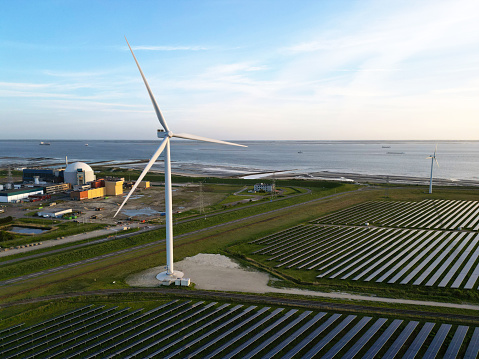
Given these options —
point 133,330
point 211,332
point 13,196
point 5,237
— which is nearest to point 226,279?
point 211,332

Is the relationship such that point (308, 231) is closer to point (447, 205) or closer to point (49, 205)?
point (447, 205)

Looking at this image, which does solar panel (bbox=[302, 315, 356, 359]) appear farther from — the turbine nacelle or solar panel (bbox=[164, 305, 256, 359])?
the turbine nacelle

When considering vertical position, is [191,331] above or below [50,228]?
below

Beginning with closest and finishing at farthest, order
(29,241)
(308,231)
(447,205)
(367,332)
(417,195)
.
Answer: (367,332)
(29,241)
(308,231)
(447,205)
(417,195)

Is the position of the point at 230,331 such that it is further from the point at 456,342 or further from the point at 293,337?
the point at 456,342

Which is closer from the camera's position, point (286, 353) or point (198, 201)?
point (286, 353)

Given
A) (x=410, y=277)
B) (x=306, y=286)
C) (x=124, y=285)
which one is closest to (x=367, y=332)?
(x=306, y=286)
